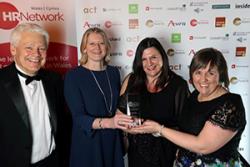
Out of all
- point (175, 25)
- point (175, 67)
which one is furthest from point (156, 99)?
point (175, 25)

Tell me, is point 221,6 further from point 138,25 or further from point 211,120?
point 211,120

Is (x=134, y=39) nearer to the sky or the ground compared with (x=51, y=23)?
nearer to the ground

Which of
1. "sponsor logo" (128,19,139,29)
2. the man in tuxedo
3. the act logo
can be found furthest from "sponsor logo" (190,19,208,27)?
the act logo

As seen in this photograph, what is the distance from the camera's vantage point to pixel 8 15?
8.55 ft

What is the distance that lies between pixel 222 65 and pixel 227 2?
1448 millimetres

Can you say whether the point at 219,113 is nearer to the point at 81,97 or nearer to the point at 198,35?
the point at 81,97

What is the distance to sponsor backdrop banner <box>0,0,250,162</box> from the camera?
2.64m

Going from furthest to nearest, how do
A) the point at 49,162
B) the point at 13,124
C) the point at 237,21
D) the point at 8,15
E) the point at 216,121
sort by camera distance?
the point at 237,21, the point at 8,15, the point at 49,162, the point at 13,124, the point at 216,121

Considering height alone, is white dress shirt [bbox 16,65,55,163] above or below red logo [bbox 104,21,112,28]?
below

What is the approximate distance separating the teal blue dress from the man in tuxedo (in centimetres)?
17

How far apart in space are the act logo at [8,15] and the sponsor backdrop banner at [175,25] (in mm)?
558

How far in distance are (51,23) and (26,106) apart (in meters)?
1.21

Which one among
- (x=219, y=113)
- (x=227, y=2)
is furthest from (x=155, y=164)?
(x=227, y=2)

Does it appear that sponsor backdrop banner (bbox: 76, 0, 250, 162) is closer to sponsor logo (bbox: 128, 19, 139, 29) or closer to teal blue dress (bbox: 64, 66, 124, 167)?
sponsor logo (bbox: 128, 19, 139, 29)
